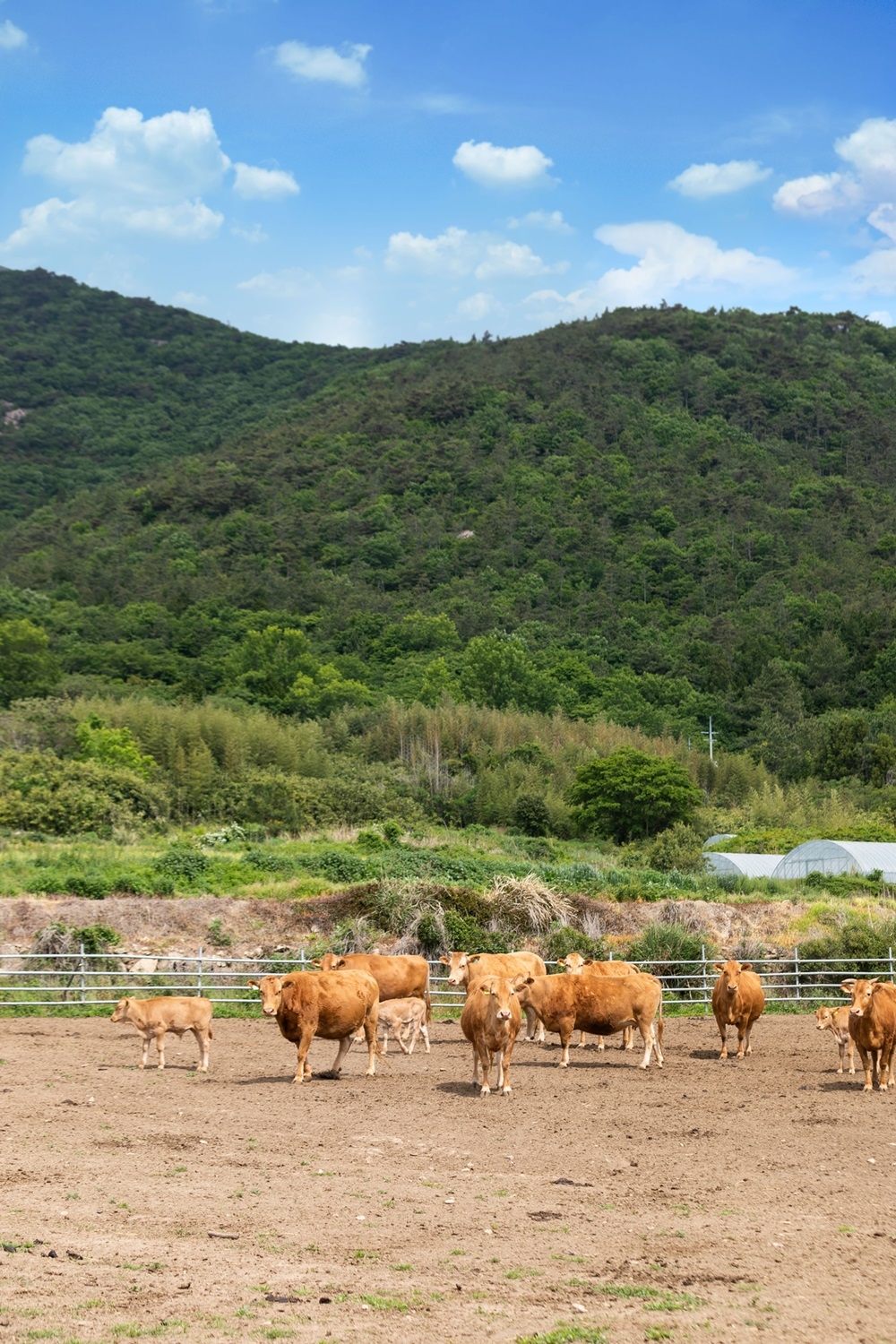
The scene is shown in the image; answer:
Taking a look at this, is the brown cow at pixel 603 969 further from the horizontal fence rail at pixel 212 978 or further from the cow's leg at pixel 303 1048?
the horizontal fence rail at pixel 212 978

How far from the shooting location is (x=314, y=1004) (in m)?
17.4

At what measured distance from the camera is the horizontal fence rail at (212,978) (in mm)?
25484

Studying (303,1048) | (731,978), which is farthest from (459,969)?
(731,978)

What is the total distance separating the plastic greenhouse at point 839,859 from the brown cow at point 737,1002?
2199cm

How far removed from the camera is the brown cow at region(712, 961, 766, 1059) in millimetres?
21016

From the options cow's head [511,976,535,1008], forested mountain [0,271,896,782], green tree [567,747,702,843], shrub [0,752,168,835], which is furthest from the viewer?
forested mountain [0,271,896,782]

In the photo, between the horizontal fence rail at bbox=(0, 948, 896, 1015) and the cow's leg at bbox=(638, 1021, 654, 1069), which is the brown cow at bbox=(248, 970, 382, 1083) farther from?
the horizontal fence rail at bbox=(0, 948, 896, 1015)

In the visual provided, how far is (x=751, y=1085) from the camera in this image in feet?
59.5

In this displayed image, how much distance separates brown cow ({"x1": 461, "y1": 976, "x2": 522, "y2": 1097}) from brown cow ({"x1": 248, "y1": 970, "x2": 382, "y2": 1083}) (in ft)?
4.96

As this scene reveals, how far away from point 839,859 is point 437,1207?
117ft

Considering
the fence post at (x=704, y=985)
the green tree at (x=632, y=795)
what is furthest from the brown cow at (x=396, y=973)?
the green tree at (x=632, y=795)

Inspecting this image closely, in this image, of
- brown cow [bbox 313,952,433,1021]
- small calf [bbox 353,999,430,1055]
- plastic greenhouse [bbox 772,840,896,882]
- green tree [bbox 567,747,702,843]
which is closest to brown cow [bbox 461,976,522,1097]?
small calf [bbox 353,999,430,1055]

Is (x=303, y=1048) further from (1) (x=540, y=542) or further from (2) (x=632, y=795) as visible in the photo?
(1) (x=540, y=542)

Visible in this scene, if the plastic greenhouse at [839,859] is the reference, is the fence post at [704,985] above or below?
below
